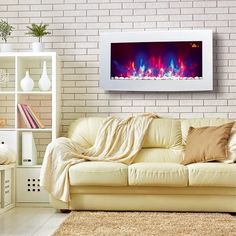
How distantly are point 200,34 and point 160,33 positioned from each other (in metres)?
0.42

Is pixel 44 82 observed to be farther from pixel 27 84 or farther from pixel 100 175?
pixel 100 175

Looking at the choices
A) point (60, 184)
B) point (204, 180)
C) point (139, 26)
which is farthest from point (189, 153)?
point (139, 26)

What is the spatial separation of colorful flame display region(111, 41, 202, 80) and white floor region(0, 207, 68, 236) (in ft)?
5.58

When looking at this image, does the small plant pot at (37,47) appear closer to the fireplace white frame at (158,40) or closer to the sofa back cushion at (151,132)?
the fireplace white frame at (158,40)

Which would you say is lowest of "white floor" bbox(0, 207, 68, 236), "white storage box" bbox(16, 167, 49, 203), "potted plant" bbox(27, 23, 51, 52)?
"white floor" bbox(0, 207, 68, 236)

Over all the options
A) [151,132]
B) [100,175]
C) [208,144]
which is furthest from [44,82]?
[208,144]

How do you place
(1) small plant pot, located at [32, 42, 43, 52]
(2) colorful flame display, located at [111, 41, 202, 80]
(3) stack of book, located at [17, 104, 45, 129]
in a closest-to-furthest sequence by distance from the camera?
(3) stack of book, located at [17, 104, 45, 129] < (1) small plant pot, located at [32, 42, 43, 52] < (2) colorful flame display, located at [111, 41, 202, 80]

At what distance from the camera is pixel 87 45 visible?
556 centimetres

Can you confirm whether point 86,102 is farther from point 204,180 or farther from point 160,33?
point 204,180

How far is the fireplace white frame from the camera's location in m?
5.36

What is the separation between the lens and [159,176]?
4340 millimetres

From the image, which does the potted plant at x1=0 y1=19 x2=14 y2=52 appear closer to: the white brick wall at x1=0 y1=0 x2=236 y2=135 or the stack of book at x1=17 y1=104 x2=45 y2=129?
the white brick wall at x1=0 y1=0 x2=236 y2=135

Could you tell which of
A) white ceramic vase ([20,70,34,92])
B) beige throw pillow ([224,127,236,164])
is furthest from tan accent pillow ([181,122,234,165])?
white ceramic vase ([20,70,34,92])

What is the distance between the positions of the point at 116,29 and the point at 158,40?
479mm
